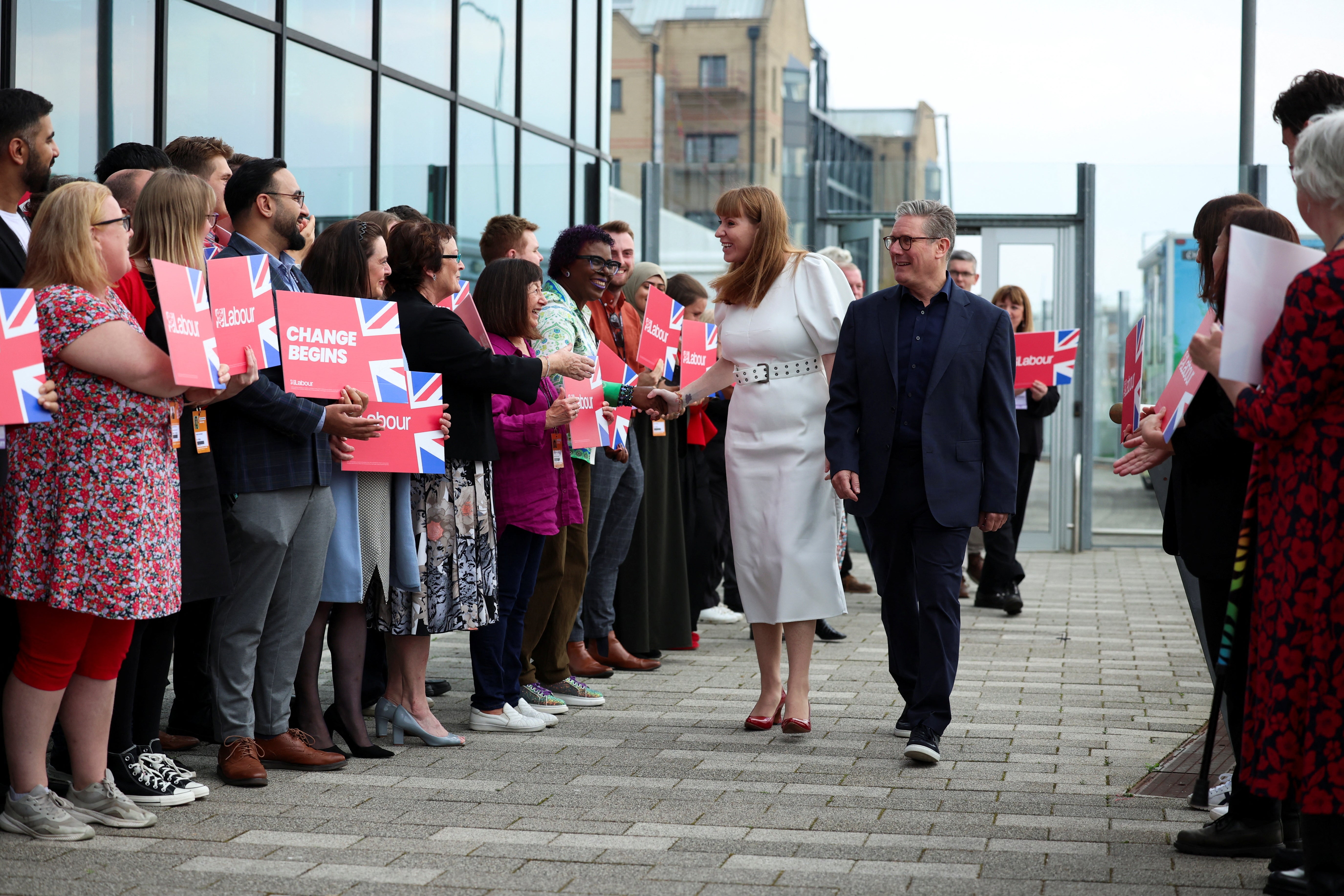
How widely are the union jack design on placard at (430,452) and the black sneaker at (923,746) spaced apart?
1918mm

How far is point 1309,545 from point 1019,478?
20.2 ft

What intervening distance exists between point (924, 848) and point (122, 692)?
8.03 feet

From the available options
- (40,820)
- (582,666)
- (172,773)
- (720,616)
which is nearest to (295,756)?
(172,773)

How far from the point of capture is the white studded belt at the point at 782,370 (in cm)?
571

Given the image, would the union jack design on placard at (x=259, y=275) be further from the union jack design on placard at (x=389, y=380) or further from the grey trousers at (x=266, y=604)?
the grey trousers at (x=266, y=604)

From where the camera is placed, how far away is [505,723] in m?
5.65

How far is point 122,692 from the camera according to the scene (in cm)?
439

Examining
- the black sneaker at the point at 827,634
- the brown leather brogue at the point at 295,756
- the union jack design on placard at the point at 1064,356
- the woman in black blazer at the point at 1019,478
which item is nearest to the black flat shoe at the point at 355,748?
the brown leather brogue at the point at 295,756

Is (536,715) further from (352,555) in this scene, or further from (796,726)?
(352,555)

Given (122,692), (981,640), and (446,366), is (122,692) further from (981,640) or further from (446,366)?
(981,640)

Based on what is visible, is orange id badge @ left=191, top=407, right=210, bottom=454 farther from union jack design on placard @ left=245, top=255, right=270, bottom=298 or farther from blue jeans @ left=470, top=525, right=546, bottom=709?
blue jeans @ left=470, top=525, right=546, bottom=709

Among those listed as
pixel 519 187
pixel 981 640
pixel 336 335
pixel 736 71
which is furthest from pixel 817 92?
pixel 336 335

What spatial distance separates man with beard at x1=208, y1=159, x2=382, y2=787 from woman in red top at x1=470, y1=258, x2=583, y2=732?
826mm

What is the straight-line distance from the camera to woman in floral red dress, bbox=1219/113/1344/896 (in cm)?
320
